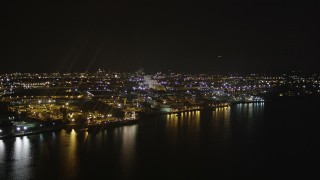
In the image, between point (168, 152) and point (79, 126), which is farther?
point (79, 126)

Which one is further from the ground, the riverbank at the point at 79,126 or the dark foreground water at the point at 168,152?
the riverbank at the point at 79,126

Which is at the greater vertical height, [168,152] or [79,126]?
[79,126]

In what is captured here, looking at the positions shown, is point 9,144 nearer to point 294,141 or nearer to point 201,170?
point 201,170

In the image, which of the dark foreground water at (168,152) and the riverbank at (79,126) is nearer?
the dark foreground water at (168,152)

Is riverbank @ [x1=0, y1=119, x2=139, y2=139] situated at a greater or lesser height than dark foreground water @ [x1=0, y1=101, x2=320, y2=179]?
greater

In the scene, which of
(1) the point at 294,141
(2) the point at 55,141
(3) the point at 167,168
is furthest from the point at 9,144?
(1) the point at 294,141

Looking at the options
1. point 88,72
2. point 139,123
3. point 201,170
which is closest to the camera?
point 201,170

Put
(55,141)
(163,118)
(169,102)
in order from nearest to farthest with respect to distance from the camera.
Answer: (55,141) → (163,118) → (169,102)

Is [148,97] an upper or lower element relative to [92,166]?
upper
